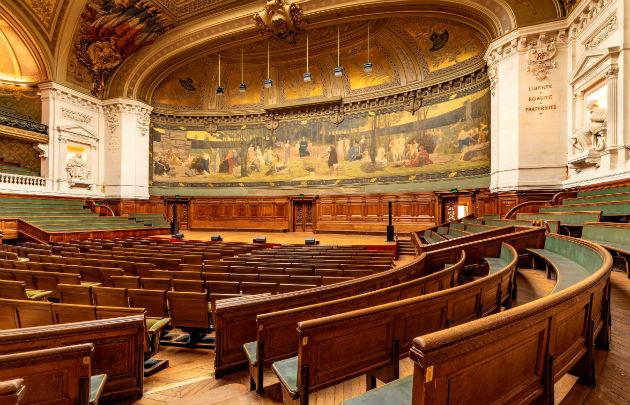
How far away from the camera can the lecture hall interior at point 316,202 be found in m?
1.67

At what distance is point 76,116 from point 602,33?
1903 cm

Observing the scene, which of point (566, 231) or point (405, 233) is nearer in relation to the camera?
point (566, 231)

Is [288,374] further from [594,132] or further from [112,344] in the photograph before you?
[594,132]

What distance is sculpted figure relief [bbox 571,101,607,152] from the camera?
7352mm

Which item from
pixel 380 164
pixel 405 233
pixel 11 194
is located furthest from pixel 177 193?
pixel 405 233

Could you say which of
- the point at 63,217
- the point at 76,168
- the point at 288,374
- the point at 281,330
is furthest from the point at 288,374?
the point at 76,168

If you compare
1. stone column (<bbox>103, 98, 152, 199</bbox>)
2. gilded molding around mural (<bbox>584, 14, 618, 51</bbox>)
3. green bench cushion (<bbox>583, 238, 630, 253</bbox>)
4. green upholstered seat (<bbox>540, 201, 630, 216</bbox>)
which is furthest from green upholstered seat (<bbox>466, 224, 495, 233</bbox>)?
stone column (<bbox>103, 98, 152, 199</bbox>)

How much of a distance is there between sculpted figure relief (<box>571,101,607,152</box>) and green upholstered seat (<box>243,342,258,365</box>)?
891 centimetres

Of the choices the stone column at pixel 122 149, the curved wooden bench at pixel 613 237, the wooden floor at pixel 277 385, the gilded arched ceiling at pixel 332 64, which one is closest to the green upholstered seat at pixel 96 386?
the wooden floor at pixel 277 385

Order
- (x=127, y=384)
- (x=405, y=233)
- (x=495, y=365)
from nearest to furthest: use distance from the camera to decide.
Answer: (x=495, y=365), (x=127, y=384), (x=405, y=233)

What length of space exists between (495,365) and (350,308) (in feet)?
3.62

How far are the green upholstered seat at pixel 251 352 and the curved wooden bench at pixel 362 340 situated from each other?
270mm

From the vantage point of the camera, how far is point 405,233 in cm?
1337

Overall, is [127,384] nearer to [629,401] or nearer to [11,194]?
[629,401]
